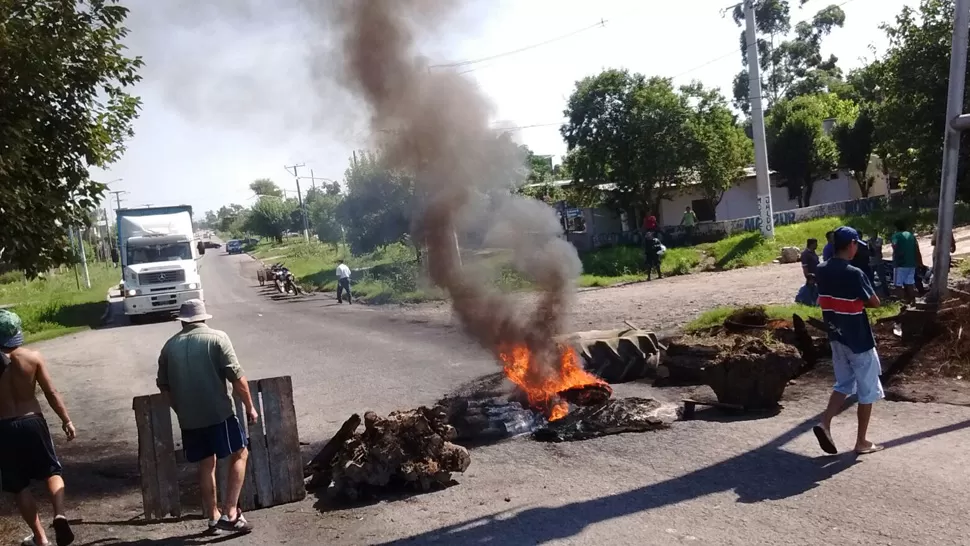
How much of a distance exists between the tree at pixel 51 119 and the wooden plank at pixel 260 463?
3.58m

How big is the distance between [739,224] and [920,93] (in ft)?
35.2

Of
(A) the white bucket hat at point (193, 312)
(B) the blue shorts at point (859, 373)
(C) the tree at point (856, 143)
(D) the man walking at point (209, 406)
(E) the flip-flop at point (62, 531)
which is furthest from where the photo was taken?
(C) the tree at point (856, 143)

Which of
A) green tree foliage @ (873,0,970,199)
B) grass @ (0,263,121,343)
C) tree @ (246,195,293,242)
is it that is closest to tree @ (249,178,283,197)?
tree @ (246,195,293,242)

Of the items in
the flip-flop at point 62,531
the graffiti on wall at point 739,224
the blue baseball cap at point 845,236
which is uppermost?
the blue baseball cap at point 845,236

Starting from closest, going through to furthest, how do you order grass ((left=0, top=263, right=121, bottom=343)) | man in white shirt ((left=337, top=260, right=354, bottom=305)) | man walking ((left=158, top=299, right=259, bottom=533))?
man walking ((left=158, top=299, right=259, bottom=533)) < grass ((left=0, top=263, right=121, bottom=343)) < man in white shirt ((left=337, top=260, right=354, bottom=305))

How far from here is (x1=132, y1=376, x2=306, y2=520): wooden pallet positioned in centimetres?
566

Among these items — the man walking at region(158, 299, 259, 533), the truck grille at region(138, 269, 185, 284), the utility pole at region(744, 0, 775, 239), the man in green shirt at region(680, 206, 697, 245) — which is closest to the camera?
the man walking at region(158, 299, 259, 533)

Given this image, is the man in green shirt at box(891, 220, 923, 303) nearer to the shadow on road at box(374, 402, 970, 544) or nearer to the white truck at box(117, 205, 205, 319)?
the shadow on road at box(374, 402, 970, 544)

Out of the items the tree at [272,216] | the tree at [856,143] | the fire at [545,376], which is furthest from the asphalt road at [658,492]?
the tree at [272,216]

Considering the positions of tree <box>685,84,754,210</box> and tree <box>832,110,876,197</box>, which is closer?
tree <box>685,84,754,210</box>

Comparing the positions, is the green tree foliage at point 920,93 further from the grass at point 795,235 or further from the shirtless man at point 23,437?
the shirtless man at point 23,437

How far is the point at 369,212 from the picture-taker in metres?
25.9

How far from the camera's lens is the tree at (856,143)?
32.6 metres

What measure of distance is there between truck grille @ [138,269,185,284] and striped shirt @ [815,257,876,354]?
2238cm
